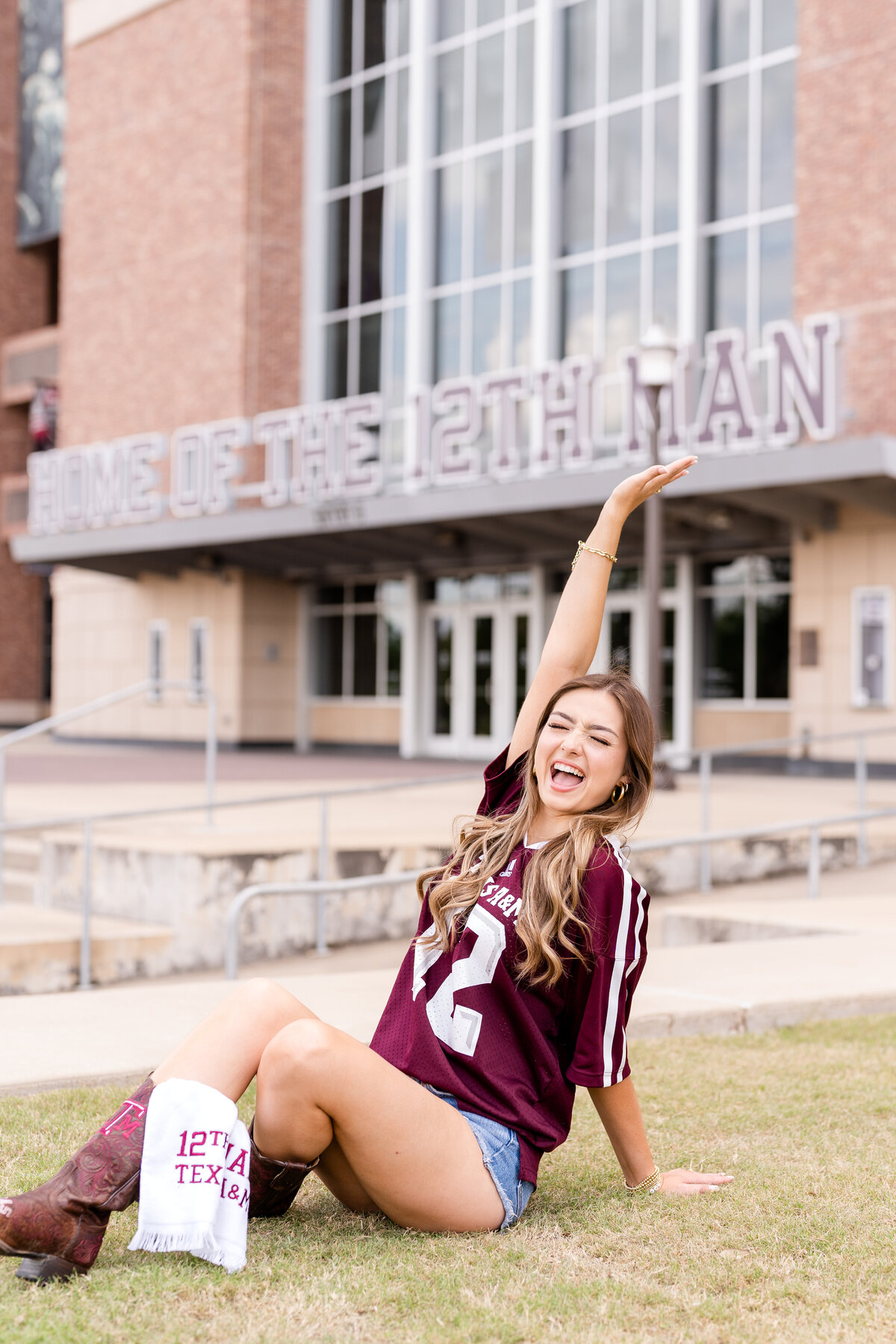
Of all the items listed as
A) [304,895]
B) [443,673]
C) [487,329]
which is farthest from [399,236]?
[304,895]

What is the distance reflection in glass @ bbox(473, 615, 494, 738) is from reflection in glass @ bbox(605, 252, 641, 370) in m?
4.83

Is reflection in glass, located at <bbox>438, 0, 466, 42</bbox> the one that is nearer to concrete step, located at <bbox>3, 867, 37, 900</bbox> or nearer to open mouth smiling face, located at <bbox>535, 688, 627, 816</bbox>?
concrete step, located at <bbox>3, 867, 37, 900</bbox>

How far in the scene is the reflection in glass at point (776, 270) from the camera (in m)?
20.0

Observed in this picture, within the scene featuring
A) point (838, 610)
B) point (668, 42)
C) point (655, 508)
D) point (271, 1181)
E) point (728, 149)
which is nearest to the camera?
point (271, 1181)

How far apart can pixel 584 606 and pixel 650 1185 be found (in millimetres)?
1426

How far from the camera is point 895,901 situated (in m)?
9.38

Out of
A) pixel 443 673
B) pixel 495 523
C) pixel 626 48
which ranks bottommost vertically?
pixel 443 673

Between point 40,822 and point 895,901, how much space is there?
18.0 ft

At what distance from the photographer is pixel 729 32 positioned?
20.8 metres

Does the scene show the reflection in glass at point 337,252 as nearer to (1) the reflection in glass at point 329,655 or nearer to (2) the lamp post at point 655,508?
(1) the reflection in glass at point 329,655

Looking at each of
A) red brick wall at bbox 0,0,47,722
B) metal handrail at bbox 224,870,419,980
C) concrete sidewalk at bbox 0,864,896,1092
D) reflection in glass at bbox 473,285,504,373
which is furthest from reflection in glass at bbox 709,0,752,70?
red brick wall at bbox 0,0,47,722

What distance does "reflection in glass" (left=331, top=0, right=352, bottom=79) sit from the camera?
2644 centimetres

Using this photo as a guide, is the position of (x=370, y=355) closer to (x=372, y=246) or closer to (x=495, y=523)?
(x=372, y=246)

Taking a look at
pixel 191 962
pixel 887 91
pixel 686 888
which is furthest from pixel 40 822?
pixel 887 91
